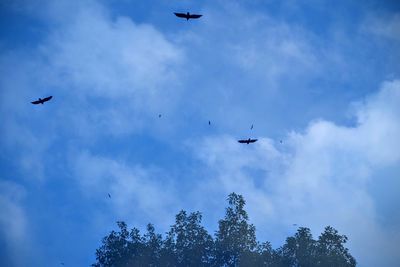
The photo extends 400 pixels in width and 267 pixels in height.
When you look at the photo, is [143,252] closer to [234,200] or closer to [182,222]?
[182,222]

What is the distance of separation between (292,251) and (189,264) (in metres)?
11.8

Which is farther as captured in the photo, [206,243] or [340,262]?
[206,243]

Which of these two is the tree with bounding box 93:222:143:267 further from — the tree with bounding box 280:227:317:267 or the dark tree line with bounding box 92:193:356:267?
the tree with bounding box 280:227:317:267

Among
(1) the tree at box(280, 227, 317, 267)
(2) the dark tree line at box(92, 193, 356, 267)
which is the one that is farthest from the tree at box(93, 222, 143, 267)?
(1) the tree at box(280, 227, 317, 267)

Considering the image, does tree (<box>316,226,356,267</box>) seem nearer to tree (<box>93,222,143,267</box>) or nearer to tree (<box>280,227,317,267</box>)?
tree (<box>280,227,317,267</box>)

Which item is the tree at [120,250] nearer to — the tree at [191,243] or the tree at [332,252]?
the tree at [191,243]

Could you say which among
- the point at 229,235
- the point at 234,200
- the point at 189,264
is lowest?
the point at 189,264

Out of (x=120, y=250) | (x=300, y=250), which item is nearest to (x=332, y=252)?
(x=300, y=250)

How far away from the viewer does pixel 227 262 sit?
39.0 meters

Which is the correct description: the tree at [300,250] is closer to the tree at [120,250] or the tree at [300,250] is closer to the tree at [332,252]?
the tree at [332,252]

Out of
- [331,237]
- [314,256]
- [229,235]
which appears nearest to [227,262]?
[229,235]

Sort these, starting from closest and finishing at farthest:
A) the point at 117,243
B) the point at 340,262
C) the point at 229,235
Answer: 1. the point at 340,262
2. the point at 229,235
3. the point at 117,243

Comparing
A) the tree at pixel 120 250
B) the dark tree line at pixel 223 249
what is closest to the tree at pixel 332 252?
the dark tree line at pixel 223 249

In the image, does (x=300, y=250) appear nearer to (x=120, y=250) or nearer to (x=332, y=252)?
(x=332, y=252)
